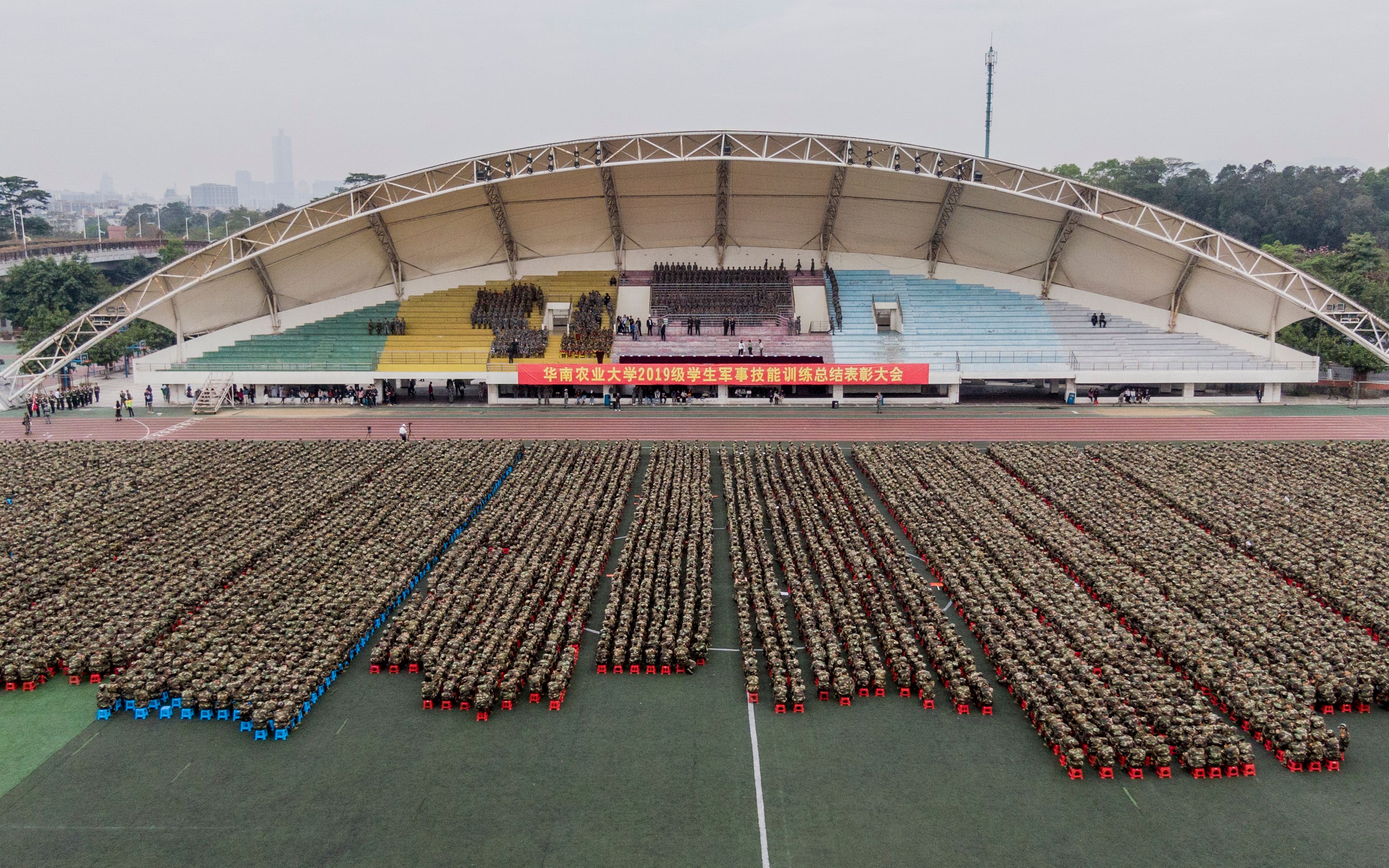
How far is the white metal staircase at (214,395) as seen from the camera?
3866 cm

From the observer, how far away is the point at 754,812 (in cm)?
1097

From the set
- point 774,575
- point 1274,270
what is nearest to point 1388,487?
point 1274,270

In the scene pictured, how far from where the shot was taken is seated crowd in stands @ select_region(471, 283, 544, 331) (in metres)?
44.8

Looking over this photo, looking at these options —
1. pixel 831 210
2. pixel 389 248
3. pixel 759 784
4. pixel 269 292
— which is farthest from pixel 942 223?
pixel 759 784

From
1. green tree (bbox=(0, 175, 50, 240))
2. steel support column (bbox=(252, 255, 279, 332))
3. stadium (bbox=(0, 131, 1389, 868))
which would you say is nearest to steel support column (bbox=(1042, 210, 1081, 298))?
stadium (bbox=(0, 131, 1389, 868))

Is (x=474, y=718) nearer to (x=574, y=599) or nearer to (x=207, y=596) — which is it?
(x=574, y=599)

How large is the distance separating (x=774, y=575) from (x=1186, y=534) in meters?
10.6

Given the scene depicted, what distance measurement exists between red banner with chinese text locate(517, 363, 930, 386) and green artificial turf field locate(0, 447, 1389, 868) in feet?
91.0

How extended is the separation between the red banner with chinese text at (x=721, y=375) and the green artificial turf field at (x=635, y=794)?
91.0 ft

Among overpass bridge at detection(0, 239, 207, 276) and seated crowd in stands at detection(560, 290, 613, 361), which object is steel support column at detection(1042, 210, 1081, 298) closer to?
seated crowd in stands at detection(560, 290, 613, 361)

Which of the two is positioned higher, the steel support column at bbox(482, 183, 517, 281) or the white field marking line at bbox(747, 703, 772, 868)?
the steel support column at bbox(482, 183, 517, 281)

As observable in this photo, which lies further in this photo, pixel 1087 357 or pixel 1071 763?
pixel 1087 357

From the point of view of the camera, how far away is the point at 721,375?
40.8 metres

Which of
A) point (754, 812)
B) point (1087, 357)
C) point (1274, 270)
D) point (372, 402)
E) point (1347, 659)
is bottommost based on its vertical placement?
point (754, 812)
